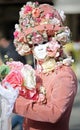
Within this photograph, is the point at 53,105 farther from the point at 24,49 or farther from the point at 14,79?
the point at 24,49

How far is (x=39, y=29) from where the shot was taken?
3359 mm

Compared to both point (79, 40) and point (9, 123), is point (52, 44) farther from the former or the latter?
point (79, 40)

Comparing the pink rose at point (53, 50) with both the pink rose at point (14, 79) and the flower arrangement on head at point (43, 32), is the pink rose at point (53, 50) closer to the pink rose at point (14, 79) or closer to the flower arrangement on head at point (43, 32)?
the flower arrangement on head at point (43, 32)

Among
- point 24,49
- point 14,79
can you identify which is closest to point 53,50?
point 24,49

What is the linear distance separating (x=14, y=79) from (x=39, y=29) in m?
0.37

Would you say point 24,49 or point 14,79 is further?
point 24,49

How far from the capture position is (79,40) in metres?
18.6

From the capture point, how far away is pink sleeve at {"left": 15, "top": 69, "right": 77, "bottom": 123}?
3.10m

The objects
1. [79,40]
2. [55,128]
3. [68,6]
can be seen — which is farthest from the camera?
[68,6]

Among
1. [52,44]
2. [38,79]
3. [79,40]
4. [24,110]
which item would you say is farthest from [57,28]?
[79,40]

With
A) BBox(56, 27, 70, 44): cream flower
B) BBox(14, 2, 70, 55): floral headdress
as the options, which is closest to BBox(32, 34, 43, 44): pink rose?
BBox(14, 2, 70, 55): floral headdress

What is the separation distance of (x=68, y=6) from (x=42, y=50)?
1691 cm

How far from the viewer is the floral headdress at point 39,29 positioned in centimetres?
335

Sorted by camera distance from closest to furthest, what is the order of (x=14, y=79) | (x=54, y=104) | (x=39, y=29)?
(x=54, y=104) < (x=14, y=79) < (x=39, y=29)
